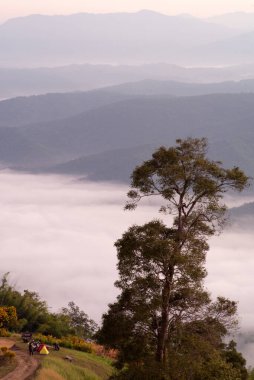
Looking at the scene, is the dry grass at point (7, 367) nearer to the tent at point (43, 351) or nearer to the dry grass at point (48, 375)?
the dry grass at point (48, 375)

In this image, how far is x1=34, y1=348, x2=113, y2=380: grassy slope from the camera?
34375mm

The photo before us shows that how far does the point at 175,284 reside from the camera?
2350cm

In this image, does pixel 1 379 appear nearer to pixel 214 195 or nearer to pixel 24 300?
pixel 214 195

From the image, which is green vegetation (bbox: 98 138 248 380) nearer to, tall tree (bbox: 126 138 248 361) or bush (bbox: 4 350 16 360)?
tall tree (bbox: 126 138 248 361)

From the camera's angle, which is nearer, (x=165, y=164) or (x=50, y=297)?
(x=165, y=164)

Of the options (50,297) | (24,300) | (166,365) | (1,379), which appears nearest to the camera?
(166,365)

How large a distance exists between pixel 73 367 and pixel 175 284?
54.9 feet

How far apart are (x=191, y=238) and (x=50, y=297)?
178 metres

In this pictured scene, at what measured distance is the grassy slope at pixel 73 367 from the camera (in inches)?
1353

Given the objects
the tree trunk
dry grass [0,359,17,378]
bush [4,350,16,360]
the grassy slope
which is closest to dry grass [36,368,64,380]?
the grassy slope

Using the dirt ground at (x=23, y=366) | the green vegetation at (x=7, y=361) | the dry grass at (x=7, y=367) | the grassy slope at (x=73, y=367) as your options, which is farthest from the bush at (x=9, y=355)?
the grassy slope at (x=73, y=367)

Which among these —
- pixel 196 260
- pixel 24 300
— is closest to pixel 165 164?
pixel 196 260

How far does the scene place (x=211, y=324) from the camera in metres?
24.7

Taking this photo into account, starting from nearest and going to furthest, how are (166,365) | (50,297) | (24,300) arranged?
(166,365), (24,300), (50,297)
